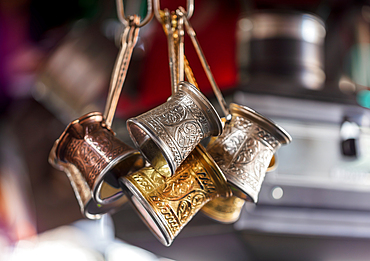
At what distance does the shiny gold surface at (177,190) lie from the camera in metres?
0.50

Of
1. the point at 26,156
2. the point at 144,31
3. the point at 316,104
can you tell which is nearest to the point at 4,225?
the point at 26,156

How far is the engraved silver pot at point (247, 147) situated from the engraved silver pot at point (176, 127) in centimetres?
5

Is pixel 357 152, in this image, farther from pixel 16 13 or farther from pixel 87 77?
pixel 16 13

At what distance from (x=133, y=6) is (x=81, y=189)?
1001mm

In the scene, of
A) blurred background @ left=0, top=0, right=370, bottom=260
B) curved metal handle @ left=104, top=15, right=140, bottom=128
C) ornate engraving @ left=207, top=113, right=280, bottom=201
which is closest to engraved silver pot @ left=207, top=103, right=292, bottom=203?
ornate engraving @ left=207, top=113, right=280, bottom=201

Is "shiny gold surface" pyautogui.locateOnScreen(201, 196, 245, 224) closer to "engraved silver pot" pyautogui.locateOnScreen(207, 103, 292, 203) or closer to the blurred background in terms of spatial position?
"engraved silver pot" pyautogui.locateOnScreen(207, 103, 292, 203)

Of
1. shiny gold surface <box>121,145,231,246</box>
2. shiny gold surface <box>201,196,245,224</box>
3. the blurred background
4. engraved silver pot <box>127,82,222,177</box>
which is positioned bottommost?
the blurred background

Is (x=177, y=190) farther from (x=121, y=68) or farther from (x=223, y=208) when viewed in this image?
(x=121, y=68)

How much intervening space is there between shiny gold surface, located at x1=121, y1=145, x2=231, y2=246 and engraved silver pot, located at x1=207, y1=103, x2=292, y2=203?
0.10 ft

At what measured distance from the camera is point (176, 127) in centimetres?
51

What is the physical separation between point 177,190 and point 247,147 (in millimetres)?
136

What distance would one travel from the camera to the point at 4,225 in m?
1.86

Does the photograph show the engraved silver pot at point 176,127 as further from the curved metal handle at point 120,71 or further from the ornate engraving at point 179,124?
the curved metal handle at point 120,71

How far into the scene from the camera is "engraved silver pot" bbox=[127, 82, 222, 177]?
481mm
